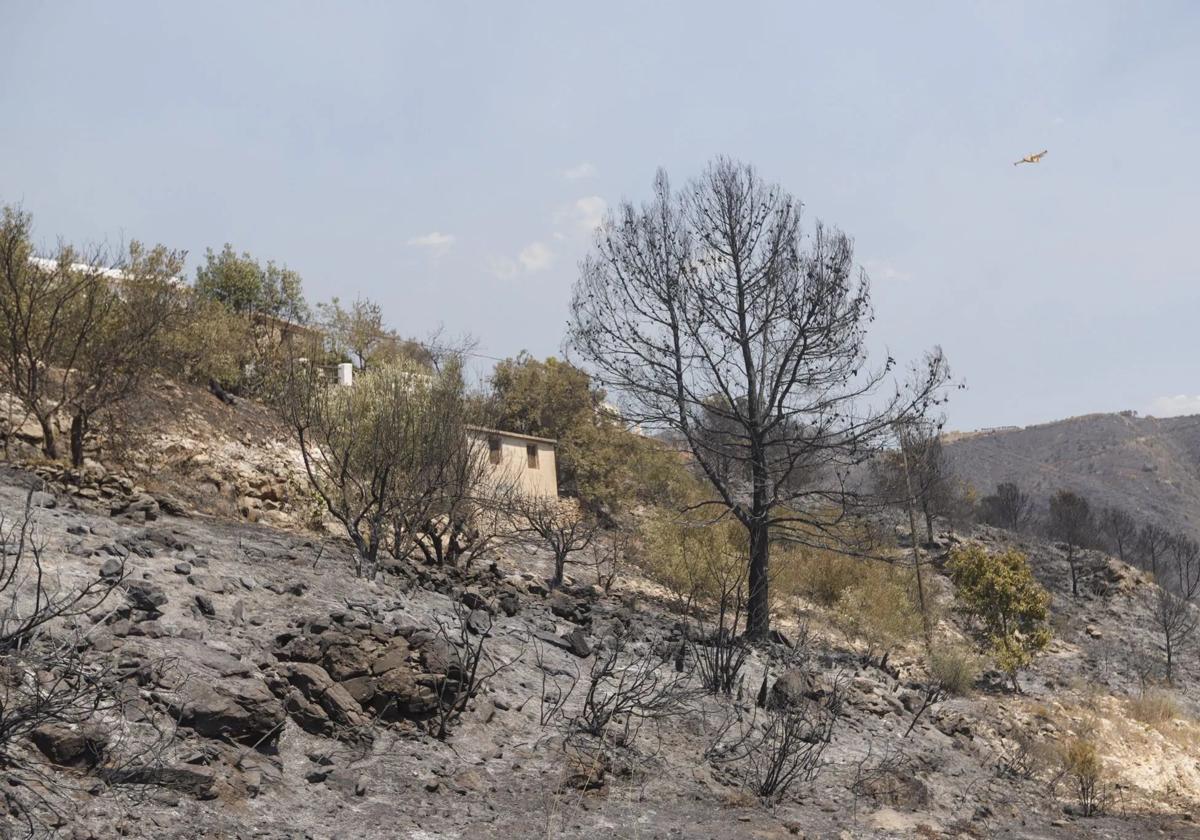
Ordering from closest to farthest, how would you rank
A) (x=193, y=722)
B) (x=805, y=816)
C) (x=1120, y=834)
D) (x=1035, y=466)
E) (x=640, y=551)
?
(x=193, y=722) < (x=805, y=816) < (x=1120, y=834) < (x=640, y=551) < (x=1035, y=466)

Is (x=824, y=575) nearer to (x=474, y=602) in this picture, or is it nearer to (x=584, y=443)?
(x=584, y=443)

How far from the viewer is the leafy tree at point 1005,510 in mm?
57928

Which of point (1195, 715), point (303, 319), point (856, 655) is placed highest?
point (303, 319)

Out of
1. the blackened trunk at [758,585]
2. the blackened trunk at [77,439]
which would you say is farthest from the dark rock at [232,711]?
the blackened trunk at [77,439]

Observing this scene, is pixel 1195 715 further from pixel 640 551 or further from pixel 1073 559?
pixel 1073 559

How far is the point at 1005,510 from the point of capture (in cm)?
5900

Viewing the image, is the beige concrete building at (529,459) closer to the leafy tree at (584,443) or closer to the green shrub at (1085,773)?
the leafy tree at (584,443)

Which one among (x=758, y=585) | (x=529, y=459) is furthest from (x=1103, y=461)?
(x=758, y=585)

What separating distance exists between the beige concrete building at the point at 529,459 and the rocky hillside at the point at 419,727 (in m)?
16.8

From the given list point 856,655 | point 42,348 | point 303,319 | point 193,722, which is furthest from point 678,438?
point 303,319

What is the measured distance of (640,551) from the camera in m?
31.5

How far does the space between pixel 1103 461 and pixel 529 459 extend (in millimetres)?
73823

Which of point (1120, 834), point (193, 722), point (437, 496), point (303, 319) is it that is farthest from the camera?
point (303, 319)

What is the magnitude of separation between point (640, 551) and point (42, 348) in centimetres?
1821
